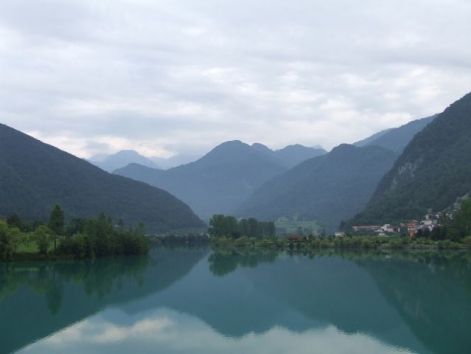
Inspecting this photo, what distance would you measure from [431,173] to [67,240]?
311ft

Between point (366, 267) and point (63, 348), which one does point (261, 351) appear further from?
point (366, 267)

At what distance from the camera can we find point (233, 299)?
38.5 meters

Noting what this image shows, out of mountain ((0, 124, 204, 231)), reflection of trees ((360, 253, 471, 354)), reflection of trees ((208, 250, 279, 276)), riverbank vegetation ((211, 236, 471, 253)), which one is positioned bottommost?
reflection of trees ((360, 253, 471, 354))

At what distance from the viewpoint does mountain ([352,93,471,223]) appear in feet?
389

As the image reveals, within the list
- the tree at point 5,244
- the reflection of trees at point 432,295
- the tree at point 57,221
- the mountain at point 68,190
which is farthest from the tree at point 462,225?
the mountain at point 68,190

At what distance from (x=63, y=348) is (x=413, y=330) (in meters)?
15.3

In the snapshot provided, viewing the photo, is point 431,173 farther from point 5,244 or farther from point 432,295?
point 432,295

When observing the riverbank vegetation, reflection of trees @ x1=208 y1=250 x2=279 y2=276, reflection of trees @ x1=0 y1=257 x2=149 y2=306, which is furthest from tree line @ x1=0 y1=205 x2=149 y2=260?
the riverbank vegetation

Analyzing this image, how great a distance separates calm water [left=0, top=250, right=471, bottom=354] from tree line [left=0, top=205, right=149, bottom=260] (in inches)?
176

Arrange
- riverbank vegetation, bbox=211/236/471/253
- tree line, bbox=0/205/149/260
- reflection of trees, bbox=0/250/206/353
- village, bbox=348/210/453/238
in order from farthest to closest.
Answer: village, bbox=348/210/453/238 < riverbank vegetation, bbox=211/236/471/253 < tree line, bbox=0/205/149/260 < reflection of trees, bbox=0/250/206/353

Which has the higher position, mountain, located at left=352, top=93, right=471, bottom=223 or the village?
mountain, located at left=352, top=93, right=471, bottom=223

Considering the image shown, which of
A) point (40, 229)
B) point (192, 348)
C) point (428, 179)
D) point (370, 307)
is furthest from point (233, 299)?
point (428, 179)

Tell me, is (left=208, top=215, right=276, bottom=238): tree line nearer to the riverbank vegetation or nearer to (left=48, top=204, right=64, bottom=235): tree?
the riverbank vegetation

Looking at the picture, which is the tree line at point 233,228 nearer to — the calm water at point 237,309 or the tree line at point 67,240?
the tree line at point 67,240
